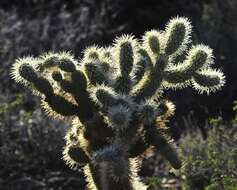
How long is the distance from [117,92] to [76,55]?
6635mm

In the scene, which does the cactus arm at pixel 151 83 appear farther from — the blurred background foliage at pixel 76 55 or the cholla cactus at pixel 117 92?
the blurred background foliage at pixel 76 55

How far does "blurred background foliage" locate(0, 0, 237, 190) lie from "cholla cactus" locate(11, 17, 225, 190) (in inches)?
61.9

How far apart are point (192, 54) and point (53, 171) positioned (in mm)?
3541

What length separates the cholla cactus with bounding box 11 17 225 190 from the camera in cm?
373

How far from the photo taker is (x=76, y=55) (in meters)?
10.4

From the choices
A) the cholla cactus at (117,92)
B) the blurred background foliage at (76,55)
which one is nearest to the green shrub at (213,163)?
the blurred background foliage at (76,55)

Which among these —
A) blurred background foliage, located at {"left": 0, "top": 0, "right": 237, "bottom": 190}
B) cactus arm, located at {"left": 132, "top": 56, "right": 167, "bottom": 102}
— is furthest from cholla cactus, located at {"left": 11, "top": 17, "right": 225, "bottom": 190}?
blurred background foliage, located at {"left": 0, "top": 0, "right": 237, "bottom": 190}

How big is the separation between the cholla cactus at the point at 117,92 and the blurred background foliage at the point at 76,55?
61.9 inches

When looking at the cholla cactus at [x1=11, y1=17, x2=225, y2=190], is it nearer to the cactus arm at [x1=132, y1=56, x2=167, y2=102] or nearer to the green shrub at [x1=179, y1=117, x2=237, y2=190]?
the cactus arm at [x1=132, y1=56, x2=167, y2=102]

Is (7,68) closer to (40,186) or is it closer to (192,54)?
(40,186)

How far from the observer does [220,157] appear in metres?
5.71

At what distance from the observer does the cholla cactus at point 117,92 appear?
3727 millimetres

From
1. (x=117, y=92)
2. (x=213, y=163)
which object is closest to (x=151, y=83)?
(x=117, y=92)

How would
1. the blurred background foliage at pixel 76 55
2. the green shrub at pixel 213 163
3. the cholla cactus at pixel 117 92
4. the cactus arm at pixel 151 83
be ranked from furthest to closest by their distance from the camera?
the blurred background foliage at pixel 76 55 < the green shrub at pixel 213 163 < the cactus arm at pixel 151 83 < the cholla cactus at pixel 117 92
